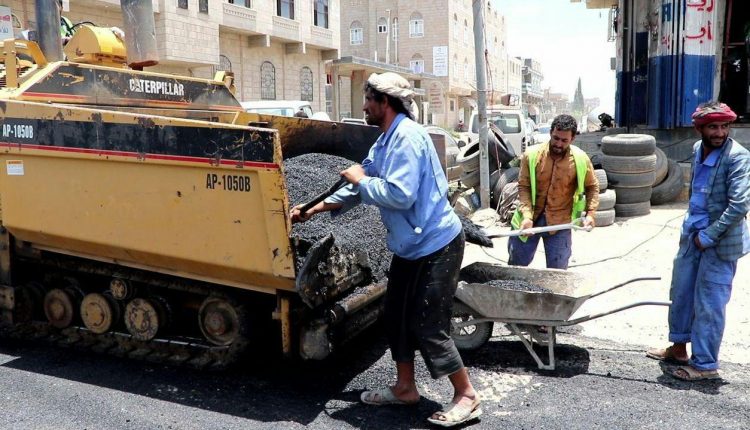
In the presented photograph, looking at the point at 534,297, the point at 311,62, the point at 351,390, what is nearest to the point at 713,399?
the point at 534,297

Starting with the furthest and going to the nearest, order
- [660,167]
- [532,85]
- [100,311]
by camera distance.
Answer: [532,85] < [660,167] < [100,311]

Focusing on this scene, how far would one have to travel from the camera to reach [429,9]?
Result: 160ft

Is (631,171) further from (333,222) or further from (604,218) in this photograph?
(333,222)

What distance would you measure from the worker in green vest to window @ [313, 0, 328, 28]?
2695 cm

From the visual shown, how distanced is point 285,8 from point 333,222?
25.6 m

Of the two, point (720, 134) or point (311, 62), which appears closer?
point (720, 134)

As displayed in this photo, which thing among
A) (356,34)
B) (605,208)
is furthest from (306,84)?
(356,34)

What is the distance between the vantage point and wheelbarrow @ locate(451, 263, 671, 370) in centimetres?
399

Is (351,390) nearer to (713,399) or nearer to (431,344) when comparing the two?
(431,344)

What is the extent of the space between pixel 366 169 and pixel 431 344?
100 cm

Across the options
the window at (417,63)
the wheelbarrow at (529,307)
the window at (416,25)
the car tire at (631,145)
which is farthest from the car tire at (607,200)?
the window at (416,25)

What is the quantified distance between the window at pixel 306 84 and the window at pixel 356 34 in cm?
2295

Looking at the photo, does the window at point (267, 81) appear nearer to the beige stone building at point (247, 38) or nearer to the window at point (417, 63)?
the beige stone building at point (247, 38)

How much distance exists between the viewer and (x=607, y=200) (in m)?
8.63
